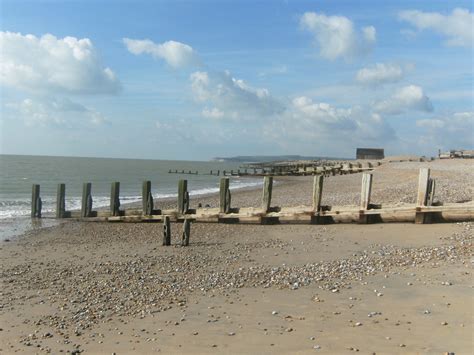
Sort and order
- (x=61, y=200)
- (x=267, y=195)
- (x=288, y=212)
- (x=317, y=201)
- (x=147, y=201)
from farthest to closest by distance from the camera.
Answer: (x=61, y=200) < (x=147, y=201) < (x=267, y=195) < (x=288, y=212) < (x=317, y=201)

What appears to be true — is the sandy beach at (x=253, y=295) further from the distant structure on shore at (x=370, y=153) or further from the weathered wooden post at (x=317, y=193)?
the distant structure on shore at (x=370, y=153)

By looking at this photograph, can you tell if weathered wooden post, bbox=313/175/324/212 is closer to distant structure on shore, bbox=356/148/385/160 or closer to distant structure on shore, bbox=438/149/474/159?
distant structure on shore, bbox=438/149/474/159

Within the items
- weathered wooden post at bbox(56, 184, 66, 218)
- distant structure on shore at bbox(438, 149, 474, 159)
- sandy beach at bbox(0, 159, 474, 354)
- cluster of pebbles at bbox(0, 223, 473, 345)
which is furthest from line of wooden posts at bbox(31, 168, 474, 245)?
distant structure on shore at bbox(438, 149, 474, 159)

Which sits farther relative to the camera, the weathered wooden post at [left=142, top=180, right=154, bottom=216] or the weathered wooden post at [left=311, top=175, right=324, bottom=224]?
the weathered wooden post at [left=142, top=180, right=154, bottom=216]

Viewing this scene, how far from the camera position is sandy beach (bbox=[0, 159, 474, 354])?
18.1 feet

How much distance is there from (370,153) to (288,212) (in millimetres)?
83237

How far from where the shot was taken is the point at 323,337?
543 centimetres

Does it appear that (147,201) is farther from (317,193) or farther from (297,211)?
(317,193)

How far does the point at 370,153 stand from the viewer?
9350cm

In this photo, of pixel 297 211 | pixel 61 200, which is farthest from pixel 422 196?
pixel 61 200

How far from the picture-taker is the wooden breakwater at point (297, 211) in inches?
490

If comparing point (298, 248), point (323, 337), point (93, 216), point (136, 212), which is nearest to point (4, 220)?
point (93, 216)

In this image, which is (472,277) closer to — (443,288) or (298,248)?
(443,288)

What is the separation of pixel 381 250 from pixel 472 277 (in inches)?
108
